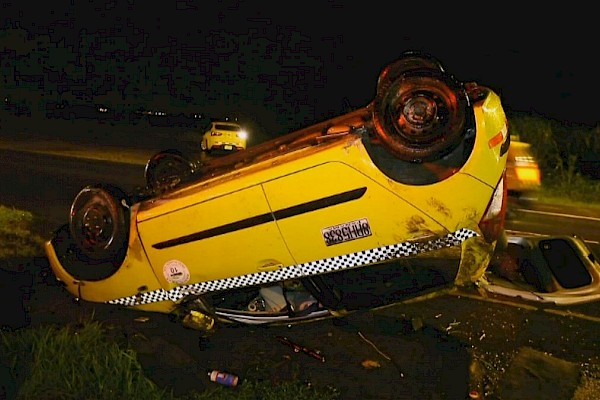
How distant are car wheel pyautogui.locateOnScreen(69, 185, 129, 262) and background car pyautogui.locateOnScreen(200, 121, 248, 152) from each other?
15956 millimetres

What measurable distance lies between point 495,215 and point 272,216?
1.39m

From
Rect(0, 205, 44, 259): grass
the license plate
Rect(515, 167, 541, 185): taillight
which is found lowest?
Rect(515, 167, 541, 185): taillight

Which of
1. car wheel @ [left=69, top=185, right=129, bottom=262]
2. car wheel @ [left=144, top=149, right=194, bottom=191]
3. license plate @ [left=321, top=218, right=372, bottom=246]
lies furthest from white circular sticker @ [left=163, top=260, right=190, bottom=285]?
car wheel @ [left=144, top=149, right=194, bottom=191]

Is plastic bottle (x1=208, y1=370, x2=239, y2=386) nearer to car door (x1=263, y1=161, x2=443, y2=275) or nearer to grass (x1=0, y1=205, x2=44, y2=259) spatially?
car door (x1=263, y1=161, x2=443, y2=275)

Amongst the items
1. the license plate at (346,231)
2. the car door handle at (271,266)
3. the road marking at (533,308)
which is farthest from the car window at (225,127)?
the license plate at (346,231)

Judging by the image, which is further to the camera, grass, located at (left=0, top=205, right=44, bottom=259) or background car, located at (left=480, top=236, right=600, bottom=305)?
grass, located at (left=0, top=205, right=44, bottom=259)

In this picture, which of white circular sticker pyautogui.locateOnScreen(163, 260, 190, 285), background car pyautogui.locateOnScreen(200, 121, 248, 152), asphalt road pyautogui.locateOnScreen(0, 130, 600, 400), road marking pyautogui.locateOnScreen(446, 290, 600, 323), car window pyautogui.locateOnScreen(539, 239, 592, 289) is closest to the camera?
white circular sticker pyautogui.locateOnScreen(163, 260, 190, 285)

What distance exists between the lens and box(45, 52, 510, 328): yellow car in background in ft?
13.0

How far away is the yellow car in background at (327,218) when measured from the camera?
3.97 m

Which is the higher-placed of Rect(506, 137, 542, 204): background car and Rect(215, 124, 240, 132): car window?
Rect(215, 124, 240, 132): car window

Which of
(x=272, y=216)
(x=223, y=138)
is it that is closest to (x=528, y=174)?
(x=272, y=216)

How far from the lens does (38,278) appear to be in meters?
6.74

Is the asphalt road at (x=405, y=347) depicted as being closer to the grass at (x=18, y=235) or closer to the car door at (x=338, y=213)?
the car door at (x=338, y=213)

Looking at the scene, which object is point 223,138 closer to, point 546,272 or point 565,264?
point 565,264
